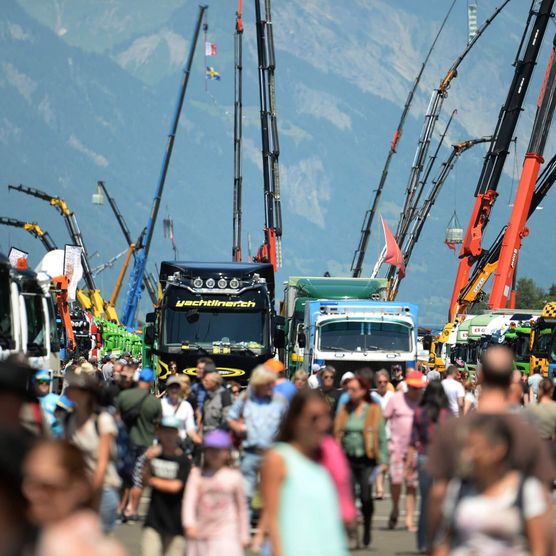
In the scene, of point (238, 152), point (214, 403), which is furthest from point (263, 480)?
point (238, 152)

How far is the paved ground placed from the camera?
51.2 feet

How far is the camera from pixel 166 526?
1177 centimetres

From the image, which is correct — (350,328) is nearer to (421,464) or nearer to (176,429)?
(421,464)

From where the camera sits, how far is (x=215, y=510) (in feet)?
34.5

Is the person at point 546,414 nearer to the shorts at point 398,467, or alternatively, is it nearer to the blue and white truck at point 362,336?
the shorts at point 398,467

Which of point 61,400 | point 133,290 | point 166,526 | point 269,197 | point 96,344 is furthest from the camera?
point 133,290

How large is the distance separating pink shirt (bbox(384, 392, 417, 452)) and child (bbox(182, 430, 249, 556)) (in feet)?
22.6

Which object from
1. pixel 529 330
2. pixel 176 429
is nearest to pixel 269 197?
pixel 529 330

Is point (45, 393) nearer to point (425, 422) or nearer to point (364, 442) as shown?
point (364, 442)

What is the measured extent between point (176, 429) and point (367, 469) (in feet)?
13.9

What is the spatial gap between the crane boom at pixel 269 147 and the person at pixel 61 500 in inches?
2965

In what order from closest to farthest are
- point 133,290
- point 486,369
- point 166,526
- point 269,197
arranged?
point 486,369 → point 166,526 → point 269,197 → point 133,290

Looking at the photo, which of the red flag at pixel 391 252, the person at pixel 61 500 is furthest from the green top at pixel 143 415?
the red flag at pixel 391 252

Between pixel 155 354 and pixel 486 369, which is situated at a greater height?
pixel 155 354
